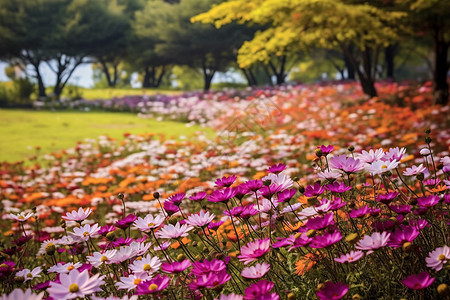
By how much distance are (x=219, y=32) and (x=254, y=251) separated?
9455 mm

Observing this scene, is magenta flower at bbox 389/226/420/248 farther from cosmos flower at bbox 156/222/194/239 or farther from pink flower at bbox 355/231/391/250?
cosmos flower at bbox 156/222/194/239

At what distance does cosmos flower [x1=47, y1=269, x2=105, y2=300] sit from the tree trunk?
7133mm

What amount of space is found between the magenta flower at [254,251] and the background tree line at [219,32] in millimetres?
4650

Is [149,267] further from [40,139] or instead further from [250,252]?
[40,139]

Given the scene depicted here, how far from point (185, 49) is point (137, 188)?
29.2 ft

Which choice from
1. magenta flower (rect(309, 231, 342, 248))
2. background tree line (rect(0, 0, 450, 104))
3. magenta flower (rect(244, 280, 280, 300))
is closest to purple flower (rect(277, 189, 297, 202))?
magenta flower (rect(309, 231, 342, 248))

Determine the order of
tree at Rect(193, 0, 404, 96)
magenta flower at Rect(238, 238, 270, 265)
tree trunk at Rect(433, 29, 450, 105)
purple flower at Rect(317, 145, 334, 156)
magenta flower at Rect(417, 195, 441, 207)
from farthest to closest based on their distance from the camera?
tree trunk at Rect(433, 29, 450, 105)
tree at Rect(193, 0, 404, 96)
purple flower at Rect(317, 145, 334, 156)
magenta flower at Rect(417, 195, 441, 207)
magenta flower at Rect(238, 238, 270, 265)

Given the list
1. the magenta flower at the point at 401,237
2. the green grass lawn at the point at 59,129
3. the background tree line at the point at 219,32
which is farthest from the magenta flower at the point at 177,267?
the green grass lawn at the point at 59,129

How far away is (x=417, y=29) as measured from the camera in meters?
7.70

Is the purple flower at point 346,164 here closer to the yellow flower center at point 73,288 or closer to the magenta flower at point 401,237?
the magenta flower at point 401,237

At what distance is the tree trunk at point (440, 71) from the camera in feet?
21.7

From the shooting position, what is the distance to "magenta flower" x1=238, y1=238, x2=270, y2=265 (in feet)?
2.68

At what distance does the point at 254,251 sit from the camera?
84cm

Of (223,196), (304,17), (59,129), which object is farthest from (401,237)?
(59,129)
